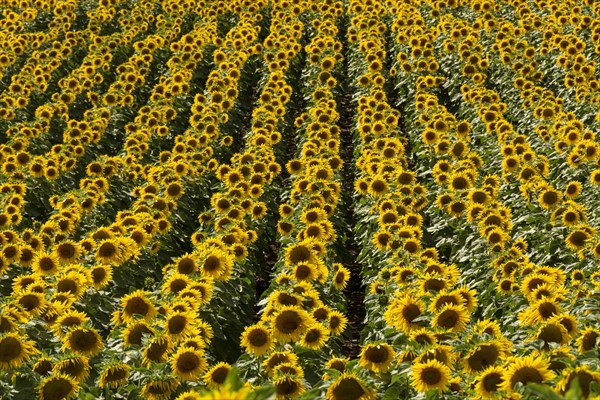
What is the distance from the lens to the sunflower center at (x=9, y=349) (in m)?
5.20

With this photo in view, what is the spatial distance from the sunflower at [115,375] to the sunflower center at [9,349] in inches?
27.1

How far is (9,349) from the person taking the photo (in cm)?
521

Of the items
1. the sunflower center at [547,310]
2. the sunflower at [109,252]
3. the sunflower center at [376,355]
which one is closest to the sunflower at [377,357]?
the sunflower center at [376,355]

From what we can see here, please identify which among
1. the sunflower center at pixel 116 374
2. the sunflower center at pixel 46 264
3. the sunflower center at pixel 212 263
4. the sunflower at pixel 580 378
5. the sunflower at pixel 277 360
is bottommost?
the sunflower center at pixel 46 264

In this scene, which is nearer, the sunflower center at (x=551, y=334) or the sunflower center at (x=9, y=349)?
the sunflower center at (x=551, y=334)

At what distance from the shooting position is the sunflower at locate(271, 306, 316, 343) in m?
5.61

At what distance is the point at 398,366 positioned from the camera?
15.7 ft

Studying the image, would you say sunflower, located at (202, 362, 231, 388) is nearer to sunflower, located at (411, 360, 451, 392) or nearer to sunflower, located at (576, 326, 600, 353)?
sunflower, located at (411, 360, 451, 392)

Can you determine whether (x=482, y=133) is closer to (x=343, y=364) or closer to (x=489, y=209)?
(x=489, y=209)

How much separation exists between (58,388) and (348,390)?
199 cm

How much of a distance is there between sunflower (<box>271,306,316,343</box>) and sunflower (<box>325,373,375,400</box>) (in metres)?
1.21

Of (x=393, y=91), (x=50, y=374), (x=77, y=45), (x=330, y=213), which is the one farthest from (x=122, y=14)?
(x=50, y=374)

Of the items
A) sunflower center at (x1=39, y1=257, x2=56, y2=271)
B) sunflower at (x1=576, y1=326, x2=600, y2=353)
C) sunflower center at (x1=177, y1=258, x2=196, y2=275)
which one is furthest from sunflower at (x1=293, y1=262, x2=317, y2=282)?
sunflower at (x1=576, y1=326, x2=600, y2=353)

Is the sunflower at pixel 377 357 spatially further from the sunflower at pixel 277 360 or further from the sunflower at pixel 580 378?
the sunflower at pixel 580 378
